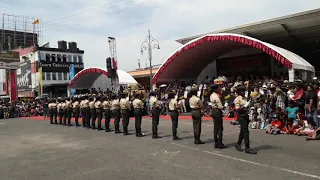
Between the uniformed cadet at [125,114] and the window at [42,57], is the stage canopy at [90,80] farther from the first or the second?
the window at [42,57]

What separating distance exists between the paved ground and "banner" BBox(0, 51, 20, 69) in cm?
2967

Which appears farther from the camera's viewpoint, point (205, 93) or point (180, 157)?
point (205, 93)

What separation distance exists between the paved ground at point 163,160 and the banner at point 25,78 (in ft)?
141

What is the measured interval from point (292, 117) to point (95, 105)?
8383mm

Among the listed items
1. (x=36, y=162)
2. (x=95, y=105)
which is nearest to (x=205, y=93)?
(x=95, y=105)

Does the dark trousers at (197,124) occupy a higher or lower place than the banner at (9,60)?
lower

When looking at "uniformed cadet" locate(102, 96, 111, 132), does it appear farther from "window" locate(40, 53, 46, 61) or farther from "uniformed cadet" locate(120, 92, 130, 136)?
"window" locate(40, 53, 46, 61)

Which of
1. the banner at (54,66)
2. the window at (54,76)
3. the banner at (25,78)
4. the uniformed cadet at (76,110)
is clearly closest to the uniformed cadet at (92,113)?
the uniformed cadet at (76,110)

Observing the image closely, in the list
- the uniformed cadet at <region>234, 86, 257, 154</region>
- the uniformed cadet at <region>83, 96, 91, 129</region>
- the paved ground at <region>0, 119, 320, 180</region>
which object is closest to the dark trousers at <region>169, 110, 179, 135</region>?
the paved ground at <region>0, 119, 320, 180</region>

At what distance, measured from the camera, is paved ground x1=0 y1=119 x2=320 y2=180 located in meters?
5.47

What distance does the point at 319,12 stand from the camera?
15.8m

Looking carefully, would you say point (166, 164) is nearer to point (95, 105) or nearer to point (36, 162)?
point (36, 162)

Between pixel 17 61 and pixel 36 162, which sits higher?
pixel 17 61

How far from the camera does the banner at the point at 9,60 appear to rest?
1399 inches
